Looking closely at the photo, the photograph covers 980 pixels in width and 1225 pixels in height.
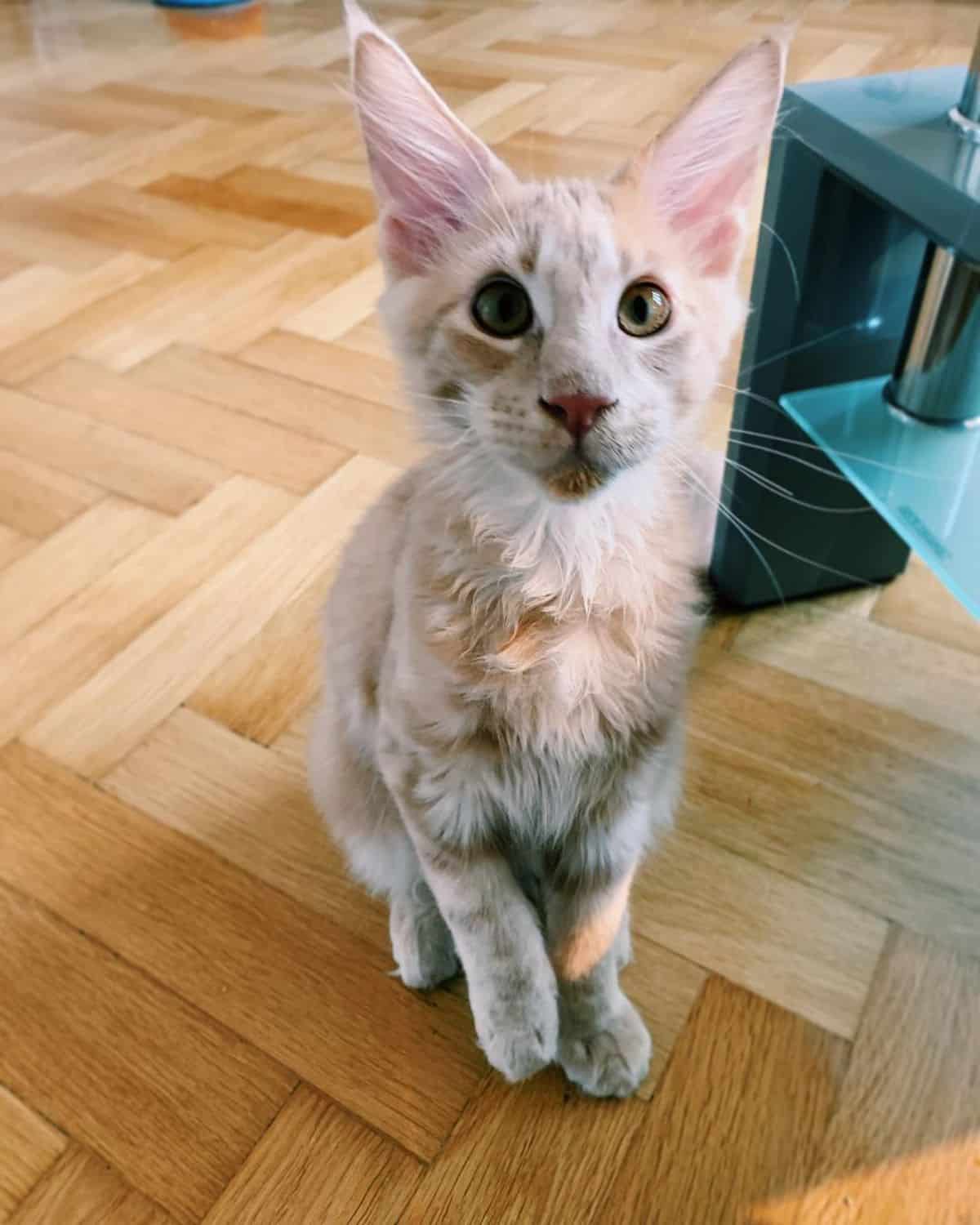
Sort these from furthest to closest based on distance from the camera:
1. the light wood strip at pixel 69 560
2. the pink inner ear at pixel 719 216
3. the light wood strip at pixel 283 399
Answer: the light wood strip at pixel 283 399
the light wood strip at pixel 69 560
the pink inner ear at pixel 719 216

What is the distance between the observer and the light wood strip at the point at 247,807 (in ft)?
2.87

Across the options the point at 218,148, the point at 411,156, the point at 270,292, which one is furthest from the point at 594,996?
the point at 218,148

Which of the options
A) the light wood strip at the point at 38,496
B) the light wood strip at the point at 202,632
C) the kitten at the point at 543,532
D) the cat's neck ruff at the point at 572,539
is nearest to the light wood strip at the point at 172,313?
the light wood strip at the point at 38,496

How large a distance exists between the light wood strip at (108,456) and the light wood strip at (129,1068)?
61 centimetres

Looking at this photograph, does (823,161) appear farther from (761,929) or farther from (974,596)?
(761,929)

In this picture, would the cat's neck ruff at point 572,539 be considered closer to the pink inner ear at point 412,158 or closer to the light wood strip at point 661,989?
the pink inner ear at point 412,158

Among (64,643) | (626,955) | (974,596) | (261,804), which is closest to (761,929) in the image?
(626,955)

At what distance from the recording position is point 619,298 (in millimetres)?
578

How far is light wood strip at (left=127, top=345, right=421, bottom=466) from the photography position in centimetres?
136

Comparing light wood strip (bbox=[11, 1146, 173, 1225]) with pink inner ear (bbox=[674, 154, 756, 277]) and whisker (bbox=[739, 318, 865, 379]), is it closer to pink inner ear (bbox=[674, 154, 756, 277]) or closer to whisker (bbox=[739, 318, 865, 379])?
pink inner ear (bbox=[674, 154, 756, 277])

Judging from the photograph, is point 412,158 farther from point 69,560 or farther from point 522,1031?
point 69,560

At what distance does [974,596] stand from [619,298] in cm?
42

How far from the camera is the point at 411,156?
612 mm

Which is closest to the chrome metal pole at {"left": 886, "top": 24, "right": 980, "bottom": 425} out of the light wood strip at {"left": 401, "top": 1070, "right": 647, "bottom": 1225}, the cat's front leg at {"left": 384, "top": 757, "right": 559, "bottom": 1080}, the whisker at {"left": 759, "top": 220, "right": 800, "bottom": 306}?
the whisker at {"left": 759, "top": 220, "right": 800, "bottom": 306}
